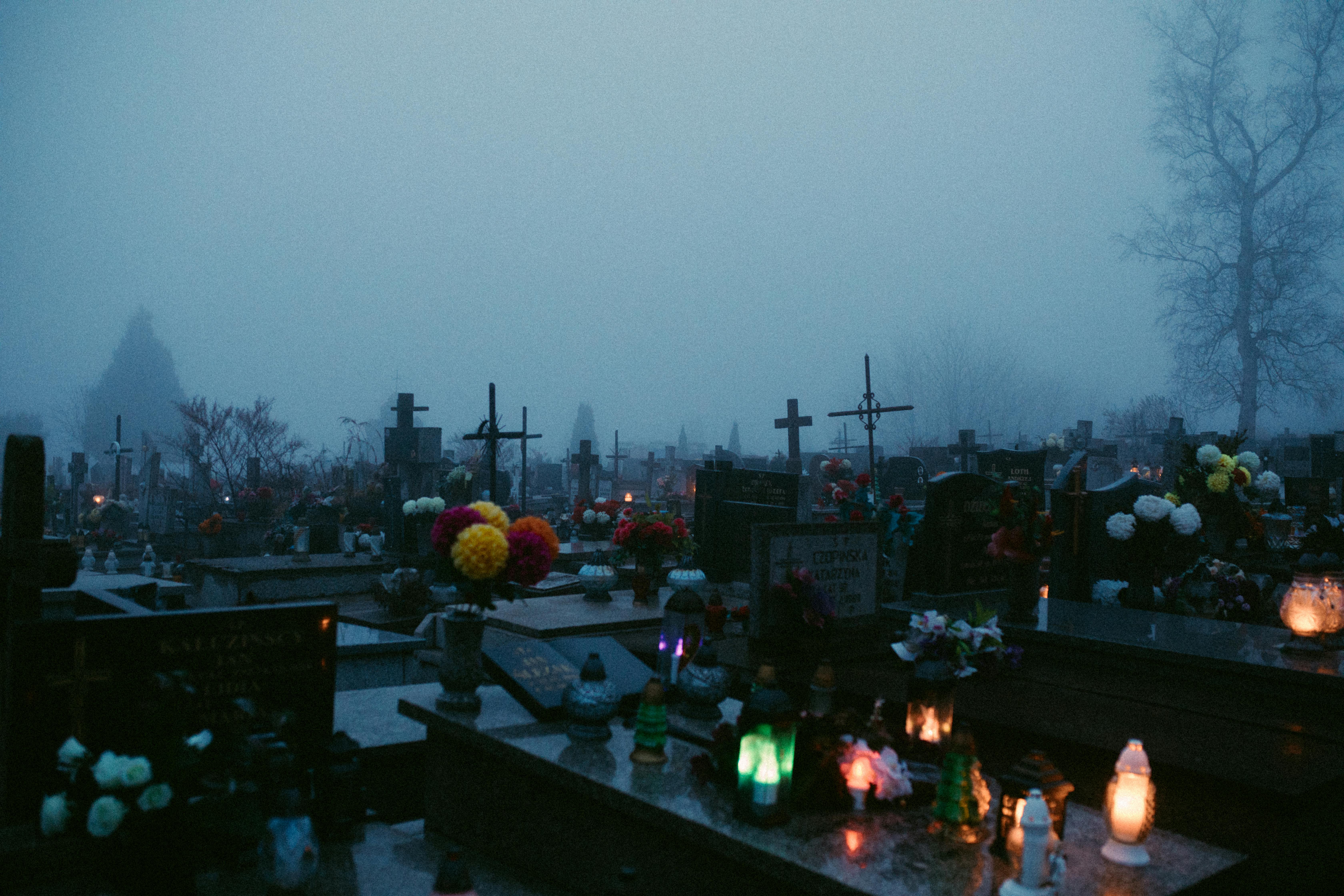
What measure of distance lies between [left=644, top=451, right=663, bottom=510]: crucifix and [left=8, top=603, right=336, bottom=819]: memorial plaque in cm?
2644

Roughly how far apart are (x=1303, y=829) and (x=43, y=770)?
5.23 m

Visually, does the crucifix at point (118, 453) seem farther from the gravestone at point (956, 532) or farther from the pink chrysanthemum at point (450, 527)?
the pink chrysanthemum at point (450, 527)

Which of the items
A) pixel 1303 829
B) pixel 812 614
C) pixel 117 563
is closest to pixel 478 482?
pixel 117 563

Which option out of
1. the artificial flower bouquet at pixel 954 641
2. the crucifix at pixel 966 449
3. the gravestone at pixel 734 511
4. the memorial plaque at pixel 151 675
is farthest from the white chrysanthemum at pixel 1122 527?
the crucifix at pixel 966 449

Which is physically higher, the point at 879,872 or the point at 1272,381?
the point at 1272,381

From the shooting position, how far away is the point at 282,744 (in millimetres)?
3832

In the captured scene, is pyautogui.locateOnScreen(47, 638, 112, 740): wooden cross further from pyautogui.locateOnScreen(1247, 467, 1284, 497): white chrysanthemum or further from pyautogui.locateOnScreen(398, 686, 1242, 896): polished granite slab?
pyautogui.locateOnScreen(1247, 467, 1284, 497): white chrysanthemum

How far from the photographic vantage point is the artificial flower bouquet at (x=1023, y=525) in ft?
22.7

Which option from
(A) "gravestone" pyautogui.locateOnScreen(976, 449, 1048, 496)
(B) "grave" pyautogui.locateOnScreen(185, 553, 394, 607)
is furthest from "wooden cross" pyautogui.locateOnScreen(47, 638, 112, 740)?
(A) "gravestone" pyautogui.locateOnScreen(976, 449, 1048, 496)

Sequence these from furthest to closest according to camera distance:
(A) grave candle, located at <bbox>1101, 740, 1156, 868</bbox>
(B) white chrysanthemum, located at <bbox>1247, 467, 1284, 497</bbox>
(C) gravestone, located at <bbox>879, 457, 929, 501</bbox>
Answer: (C) gravestone, located at <bbox>879, 457, 929, 501</bbox> < (B) white chrysanthemum, located at <bbox>1247, 467, 1284, 497</bbox> < (A) grave candle, located at <bbox>1101, 740, 1156, 868</bbox>

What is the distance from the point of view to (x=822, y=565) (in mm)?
7168

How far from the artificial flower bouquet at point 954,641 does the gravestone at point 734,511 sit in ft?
11.9

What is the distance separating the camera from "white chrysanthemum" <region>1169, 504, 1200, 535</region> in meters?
8.58

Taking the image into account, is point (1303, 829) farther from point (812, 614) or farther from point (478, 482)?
point (478, 482)
